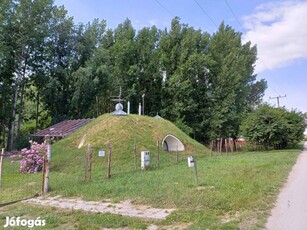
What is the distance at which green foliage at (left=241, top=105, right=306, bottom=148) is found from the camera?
96.2 ft

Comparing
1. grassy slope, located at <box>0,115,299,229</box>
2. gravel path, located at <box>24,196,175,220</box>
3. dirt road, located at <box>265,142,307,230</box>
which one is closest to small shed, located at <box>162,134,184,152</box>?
grassy slope, located at <box>0,115,299,229</box>

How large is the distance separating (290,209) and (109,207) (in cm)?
436

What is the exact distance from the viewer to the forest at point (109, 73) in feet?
106

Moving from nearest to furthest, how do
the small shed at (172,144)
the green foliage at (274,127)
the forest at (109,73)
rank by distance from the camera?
1. the small shed at (172,144)
2. the green foliage at (274,127)
3. the forest at (109,73)

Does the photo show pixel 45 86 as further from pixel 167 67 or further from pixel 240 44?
pixel 240 44

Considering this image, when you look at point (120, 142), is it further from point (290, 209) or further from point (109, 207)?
point (290, 209)

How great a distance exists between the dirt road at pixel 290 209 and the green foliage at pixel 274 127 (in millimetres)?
19866

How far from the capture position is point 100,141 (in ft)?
64.4

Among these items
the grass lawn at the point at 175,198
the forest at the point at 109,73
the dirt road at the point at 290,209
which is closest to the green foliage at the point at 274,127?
the forest at the point at 109,73

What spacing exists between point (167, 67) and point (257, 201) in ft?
103

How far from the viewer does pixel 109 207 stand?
7.43 m

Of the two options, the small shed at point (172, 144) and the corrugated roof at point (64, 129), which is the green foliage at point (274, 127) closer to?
the small shed at point (172, 144)

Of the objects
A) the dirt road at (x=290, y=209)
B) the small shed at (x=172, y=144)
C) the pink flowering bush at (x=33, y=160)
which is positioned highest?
the small shed at (x=172, y=144)

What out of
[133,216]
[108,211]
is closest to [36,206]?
[108,211]
